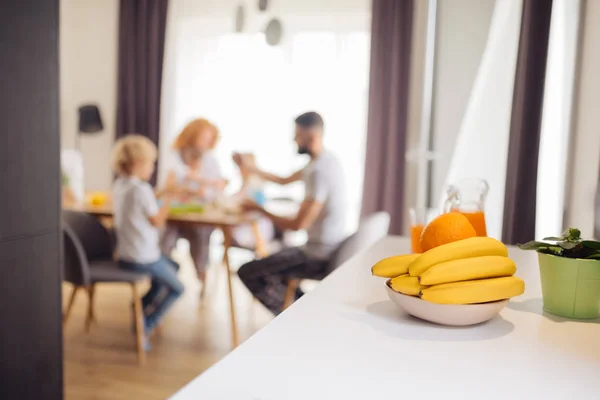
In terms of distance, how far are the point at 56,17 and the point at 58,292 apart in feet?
2.99

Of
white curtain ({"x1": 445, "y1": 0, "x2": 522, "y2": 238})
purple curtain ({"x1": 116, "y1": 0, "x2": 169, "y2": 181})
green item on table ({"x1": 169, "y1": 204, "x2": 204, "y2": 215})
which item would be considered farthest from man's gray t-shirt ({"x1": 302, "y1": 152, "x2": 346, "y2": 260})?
purple curtain ({"x1": 116, "y1": 0, "x2": 169, "y2": 181})

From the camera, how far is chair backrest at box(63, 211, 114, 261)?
10.5ft

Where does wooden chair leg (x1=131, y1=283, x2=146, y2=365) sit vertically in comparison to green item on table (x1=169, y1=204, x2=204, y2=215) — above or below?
below

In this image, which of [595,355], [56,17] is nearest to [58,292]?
[56,17]

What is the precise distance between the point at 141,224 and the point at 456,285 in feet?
7.46

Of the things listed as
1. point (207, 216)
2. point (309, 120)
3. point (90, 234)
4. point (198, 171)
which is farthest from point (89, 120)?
point (309, 120)

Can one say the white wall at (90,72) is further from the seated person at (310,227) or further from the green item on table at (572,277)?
the green item on table at (572,277)

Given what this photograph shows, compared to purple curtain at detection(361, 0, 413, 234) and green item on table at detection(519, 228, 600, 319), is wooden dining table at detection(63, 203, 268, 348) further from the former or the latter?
green item on table at detection(519, 228, 600, 319)

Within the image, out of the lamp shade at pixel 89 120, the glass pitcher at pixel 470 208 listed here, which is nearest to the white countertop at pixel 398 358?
the glass pitcher at pixel 470 208

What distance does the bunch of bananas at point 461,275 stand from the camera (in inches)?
38.4

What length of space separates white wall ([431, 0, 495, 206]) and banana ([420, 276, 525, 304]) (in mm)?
2667

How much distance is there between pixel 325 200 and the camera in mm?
2939

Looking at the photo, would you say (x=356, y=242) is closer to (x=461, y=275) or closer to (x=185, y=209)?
(x=185, y=209)

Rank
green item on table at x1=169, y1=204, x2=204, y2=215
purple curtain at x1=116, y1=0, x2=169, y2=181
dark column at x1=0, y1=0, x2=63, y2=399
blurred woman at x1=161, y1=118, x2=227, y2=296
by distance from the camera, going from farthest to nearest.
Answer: purple curtain at x1=116, y1=0, x2=169, y2=181, blurred woman at x1=161, y1=118, x2=227, y2=296, green item on table at x1=169, y1=204, x2=204, y2=215, dark column at x1=0, y1=0, x2=63, y2=399
